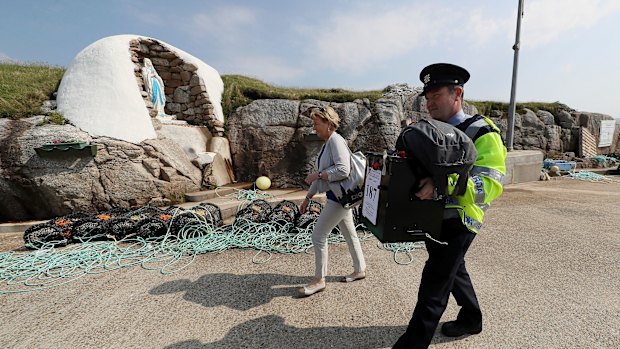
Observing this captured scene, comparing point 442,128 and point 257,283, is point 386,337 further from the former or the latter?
point 442,128

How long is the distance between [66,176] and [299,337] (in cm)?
579

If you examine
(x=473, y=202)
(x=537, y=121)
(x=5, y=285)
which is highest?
(x=537, y=121)

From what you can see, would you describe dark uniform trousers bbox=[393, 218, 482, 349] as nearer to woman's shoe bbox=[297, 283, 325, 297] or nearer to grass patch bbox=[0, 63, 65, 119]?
woman's shoe bbox=[297, 283, 325, 297]

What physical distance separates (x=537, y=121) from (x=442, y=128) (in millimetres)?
17765

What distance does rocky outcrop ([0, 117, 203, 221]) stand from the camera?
210 inches

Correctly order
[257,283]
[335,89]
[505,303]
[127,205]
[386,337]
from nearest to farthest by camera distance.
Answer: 1. [386,337]
2. [505,303]
3. [257,283]
4. [127,205]
5. [335,89]

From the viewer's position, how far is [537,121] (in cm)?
1477

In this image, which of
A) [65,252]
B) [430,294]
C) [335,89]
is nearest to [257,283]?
[430,294]

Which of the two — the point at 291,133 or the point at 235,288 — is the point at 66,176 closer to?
the point at 235,288

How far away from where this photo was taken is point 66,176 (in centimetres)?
539

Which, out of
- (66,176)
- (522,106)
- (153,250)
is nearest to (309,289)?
(153,250)

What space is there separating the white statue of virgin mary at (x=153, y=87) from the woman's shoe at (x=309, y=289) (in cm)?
704

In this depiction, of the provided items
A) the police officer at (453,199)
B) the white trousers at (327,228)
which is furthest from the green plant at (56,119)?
the police officer at (453,199)

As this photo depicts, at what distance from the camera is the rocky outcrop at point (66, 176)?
532cm
